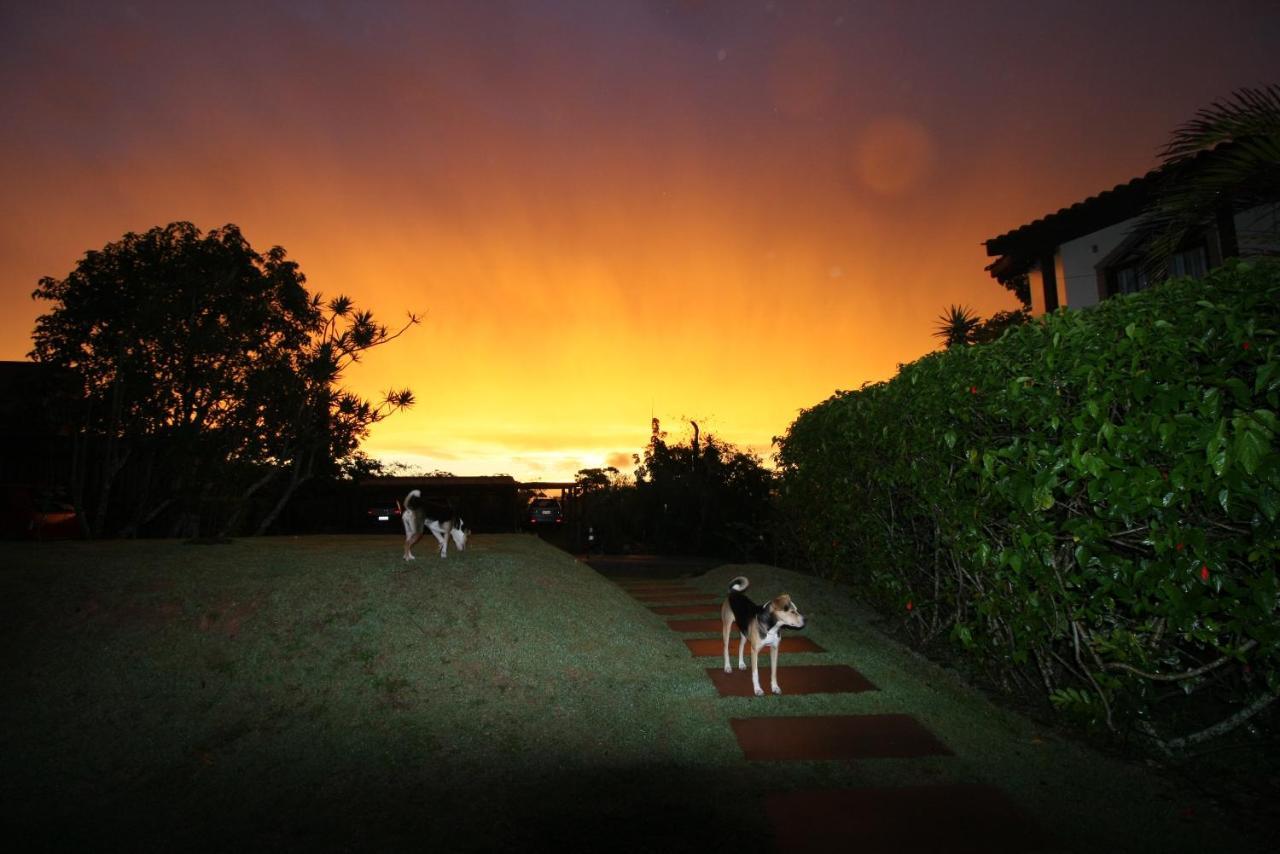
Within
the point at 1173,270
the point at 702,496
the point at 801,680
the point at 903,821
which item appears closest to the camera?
the point at 903,821

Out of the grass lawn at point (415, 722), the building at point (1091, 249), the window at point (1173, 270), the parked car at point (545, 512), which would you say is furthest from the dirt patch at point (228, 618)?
the parked car at point (545, 512)

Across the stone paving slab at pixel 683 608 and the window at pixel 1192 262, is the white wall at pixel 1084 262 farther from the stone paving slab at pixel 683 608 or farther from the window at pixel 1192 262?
the stone paving slab at pixel 683 608

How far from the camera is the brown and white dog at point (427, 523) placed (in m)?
7.75

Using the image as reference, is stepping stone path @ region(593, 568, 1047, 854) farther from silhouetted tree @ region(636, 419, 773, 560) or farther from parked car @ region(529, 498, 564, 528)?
parked car @ region(529, 498, 564, 528)

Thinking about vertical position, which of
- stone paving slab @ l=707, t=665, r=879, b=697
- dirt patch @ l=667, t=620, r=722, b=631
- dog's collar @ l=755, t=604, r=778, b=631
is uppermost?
dog's collar @ l=755, t=604, r=778, b=631

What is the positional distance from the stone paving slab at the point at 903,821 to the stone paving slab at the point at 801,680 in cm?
165

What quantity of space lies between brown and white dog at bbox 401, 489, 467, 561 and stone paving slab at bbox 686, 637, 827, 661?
3578mm

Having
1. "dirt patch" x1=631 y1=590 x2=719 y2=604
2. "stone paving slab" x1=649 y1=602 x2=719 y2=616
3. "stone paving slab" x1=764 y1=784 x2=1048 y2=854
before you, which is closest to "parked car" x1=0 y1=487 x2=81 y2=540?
"dirt patch" x1=631 y1=590 x2=719 y2=604

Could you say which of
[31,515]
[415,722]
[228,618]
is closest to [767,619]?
[415,722]

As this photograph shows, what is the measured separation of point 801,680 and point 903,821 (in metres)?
2.30

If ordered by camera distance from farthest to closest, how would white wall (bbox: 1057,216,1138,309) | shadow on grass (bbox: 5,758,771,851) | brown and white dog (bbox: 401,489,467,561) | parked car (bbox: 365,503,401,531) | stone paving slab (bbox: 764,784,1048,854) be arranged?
parked car (bbox: 365,503,401,531) → white wall (bbox: 1057,216,1138,309) → brown and white dog (bbox: 401,489,467,561) → shadow on grass (bbox: 5,758,771,851) → stone paving slab (bbox: 764,784,1048,854)

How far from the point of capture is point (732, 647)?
21.2 feet

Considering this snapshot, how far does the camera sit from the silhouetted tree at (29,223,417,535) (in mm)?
12492

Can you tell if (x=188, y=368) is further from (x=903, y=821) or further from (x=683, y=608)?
(x=903, y=821)
